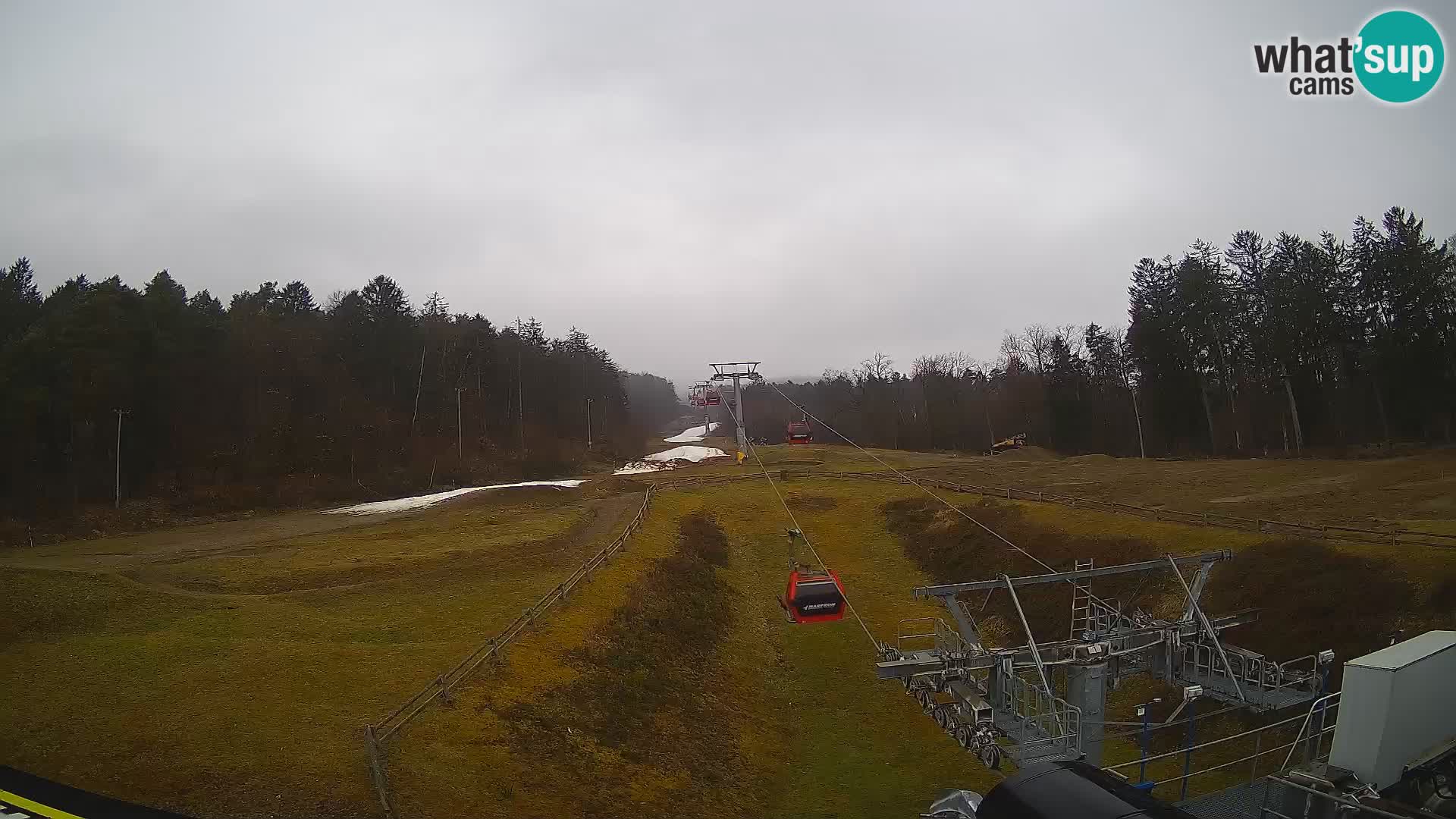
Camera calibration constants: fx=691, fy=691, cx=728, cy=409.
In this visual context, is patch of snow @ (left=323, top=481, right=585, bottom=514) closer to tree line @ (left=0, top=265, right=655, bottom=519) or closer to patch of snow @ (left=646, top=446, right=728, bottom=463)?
tree line @ (left=0, top=265, right=655, bottom=519)

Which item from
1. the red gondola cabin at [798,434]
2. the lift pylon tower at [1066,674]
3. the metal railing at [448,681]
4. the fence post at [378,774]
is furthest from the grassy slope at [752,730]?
the red gondola cabin at [798,434]

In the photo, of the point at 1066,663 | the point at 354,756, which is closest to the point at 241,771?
the point at 354,756

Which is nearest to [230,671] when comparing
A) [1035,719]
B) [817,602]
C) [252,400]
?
[817,602]

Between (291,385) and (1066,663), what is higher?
(291,385)

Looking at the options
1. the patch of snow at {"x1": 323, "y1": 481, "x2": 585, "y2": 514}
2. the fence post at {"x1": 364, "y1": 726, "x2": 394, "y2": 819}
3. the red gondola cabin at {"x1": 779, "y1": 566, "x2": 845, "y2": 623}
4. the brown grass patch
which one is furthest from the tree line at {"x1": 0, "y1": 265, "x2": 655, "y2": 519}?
the red gondola cabin at {"x1": 779, "y1": 566, "x2": 845, "y2": 623}

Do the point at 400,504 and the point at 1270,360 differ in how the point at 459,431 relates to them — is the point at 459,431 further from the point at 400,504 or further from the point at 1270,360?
the point at 1270,360

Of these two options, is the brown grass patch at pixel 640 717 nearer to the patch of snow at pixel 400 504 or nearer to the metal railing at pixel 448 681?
the metal railing at pixel 448 681

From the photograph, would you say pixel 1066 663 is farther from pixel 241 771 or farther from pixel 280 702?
pixel 280 702
